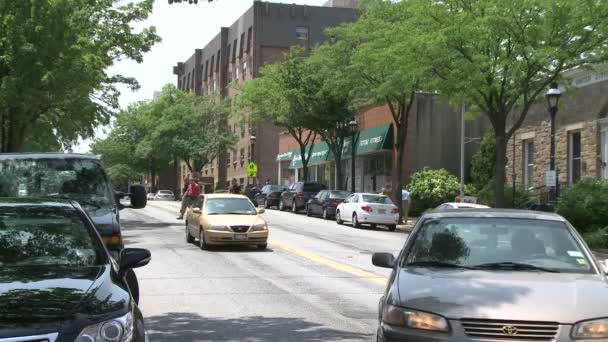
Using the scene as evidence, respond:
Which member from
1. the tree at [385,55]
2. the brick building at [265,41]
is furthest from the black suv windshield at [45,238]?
the brick building at [265,41]

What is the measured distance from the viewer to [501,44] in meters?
21.3

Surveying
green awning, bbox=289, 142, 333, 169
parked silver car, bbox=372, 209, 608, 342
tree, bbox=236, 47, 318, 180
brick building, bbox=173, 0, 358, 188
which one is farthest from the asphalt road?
brick building, bbox=173, 0, 358, 188

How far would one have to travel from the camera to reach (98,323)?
4402 mm

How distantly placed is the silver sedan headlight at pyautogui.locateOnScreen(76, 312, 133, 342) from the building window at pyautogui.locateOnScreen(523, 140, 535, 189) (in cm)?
2893

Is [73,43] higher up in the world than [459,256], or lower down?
higher up

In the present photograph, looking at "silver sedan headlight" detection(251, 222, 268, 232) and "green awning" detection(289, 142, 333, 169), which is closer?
"silver sedan headlight" detection(251, 222, 268, 232)

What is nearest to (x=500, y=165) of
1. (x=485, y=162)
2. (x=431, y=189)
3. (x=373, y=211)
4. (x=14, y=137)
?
(x=373, y=211)

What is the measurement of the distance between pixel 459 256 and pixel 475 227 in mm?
477

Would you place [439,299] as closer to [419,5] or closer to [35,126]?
[419,5]

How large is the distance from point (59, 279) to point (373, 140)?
36.2 metres

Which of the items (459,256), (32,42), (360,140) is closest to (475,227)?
(459,256)

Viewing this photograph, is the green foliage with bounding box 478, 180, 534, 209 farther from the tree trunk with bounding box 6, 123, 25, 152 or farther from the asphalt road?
the tree trunk with bounding box 6, 123, 25, 152

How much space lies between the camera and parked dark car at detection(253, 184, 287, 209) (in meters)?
45.4

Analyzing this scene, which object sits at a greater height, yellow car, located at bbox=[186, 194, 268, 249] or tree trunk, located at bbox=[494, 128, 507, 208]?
tree trunk, located at bbox=[494, 128, 507, 208]
